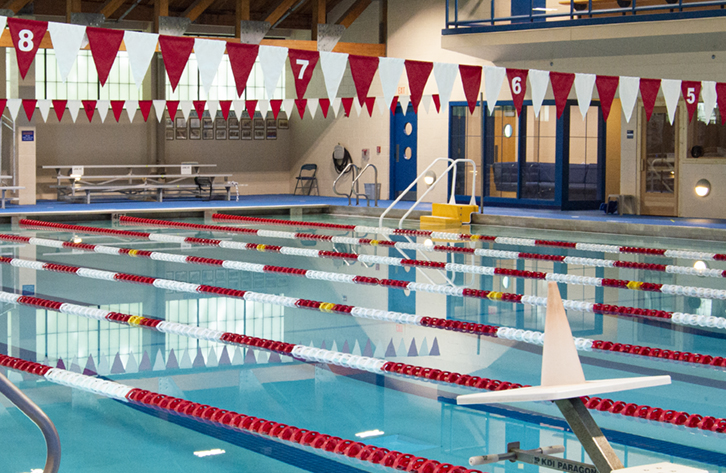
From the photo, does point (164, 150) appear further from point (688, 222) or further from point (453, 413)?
point (453, 413)

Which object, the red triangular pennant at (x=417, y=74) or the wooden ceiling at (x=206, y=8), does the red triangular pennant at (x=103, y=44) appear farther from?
the wooden ceiling at (x=206, y=8)

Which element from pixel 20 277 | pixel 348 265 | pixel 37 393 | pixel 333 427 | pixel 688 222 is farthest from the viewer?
pixel 688 222

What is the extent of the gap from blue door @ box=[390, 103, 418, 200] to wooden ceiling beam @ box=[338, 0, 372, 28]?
7.05 ft

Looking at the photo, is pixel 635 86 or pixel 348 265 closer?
pixel 348 265

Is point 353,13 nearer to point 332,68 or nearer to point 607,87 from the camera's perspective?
point 607,87

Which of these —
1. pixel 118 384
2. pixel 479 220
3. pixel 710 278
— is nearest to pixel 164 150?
pixel 479 220

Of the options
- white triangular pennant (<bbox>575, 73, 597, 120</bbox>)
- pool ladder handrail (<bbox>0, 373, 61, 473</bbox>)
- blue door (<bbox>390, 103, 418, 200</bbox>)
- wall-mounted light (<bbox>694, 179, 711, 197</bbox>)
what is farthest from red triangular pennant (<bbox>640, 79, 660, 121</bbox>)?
pool ladder handrail (<bbox>0, 373, 61, 473</bbox>)

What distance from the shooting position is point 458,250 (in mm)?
10836

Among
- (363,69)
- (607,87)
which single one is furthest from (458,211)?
(363,69)

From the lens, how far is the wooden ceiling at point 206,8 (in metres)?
16.4

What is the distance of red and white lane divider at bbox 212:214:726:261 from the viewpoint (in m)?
10.4

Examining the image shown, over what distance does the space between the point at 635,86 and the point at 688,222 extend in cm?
403

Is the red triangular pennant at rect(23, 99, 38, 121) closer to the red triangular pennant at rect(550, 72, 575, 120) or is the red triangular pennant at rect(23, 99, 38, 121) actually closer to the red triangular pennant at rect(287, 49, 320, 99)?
the red triangular pennant at rect(287, 49, 320, 99)

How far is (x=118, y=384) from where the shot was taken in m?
4.54
